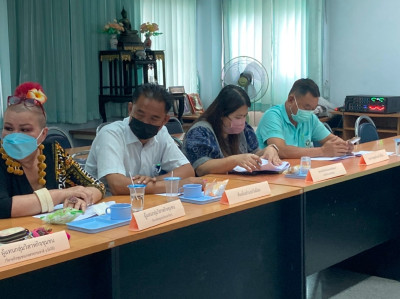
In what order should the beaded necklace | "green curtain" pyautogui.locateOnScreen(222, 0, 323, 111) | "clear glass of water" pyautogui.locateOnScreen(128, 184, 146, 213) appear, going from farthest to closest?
"green curtain" pyautogui.locateOnScreen(222, 0, 323, 111) → the beaded necklace → "clear glass of water" pyautogui.locateOnScreen(128, 184, 146, 213)

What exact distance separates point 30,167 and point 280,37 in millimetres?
5178

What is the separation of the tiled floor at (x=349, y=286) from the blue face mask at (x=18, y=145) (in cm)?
174

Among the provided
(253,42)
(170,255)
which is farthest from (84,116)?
(170,255)

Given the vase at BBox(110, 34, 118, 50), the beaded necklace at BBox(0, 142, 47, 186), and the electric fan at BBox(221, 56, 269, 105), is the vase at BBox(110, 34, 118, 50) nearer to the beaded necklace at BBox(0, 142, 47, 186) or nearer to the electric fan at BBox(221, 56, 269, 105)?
the electric fan at BBox(221, 56, 269, 105)

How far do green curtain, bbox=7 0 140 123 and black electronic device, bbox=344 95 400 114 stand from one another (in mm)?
2576

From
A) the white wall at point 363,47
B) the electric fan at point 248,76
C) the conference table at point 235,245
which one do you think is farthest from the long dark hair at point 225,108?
the white wall at point 363,47

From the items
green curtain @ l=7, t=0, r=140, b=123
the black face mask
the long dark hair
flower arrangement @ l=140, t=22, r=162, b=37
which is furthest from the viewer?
flower arrangement @ l=140, t=22, r=162, b=37

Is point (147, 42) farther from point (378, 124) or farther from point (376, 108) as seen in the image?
point (378, 124)

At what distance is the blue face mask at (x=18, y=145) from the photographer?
2.01 metres

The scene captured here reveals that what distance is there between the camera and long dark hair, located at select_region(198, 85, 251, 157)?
2.90 m

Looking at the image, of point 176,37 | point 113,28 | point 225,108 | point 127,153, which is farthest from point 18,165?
point 176,37

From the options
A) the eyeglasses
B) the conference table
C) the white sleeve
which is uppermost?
the eyeglasses

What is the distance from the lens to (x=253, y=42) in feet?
23.2

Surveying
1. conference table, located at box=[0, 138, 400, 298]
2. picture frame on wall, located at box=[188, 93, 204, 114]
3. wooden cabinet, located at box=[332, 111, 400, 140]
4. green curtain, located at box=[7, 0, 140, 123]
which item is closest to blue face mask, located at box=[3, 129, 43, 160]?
conference table, located at box=[0, 138, 400, 298]
